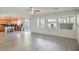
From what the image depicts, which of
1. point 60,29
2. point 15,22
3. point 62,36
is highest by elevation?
point 15,22

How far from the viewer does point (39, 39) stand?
12.3 ft
